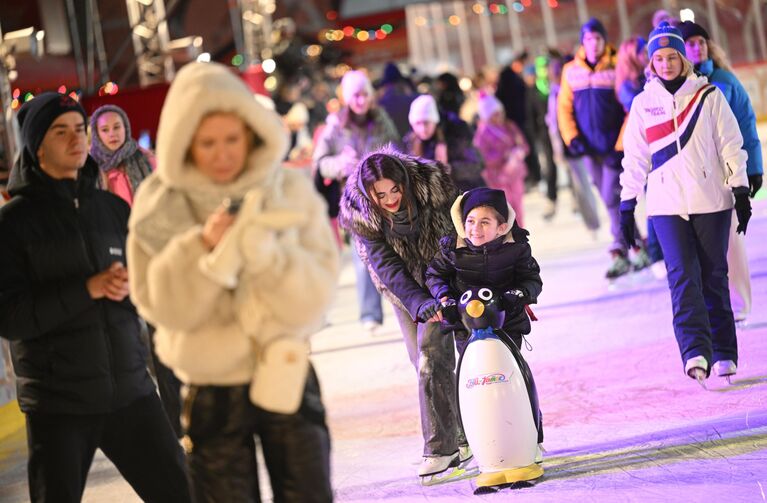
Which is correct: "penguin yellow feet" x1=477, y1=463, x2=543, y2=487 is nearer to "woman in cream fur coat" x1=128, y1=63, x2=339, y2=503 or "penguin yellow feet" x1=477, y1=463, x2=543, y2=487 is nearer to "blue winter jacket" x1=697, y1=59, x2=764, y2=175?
"woman in cream fur coat" x1=128, y1=63, x2=339, y2=503

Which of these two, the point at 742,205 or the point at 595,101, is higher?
the point at 595,101

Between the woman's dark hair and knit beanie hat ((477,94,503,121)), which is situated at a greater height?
knit beanie hat ((477,94,503,121))

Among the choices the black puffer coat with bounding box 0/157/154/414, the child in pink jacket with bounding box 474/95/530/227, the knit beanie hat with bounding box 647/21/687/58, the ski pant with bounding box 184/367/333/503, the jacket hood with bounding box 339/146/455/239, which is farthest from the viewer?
the child in pink jacket with bounding box 474/95/530/227

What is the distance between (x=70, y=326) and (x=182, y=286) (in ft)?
2.85

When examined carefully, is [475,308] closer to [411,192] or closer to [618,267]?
[411,192]

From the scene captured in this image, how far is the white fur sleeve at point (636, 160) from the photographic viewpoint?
5.96 m

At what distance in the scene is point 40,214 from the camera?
11.8 ft

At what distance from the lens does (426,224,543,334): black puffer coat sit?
15.7 ft

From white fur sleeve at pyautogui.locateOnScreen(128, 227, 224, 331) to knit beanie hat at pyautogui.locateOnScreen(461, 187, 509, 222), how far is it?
202 centimetres

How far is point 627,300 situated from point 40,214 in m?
5.83

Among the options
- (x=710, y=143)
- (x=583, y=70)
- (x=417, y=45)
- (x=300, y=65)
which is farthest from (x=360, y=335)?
(x=417, y=45)

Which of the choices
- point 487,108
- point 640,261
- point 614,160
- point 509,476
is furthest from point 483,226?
point 487,108

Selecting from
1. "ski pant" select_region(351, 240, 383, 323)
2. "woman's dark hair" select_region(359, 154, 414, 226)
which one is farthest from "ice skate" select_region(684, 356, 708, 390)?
"ski pant" select_region(351, 240, 383, 323)

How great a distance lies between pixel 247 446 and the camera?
3.06 m
